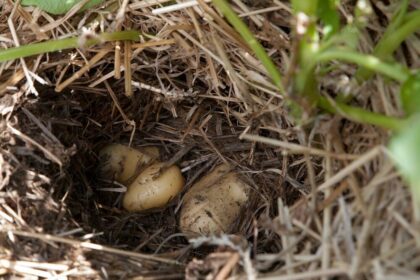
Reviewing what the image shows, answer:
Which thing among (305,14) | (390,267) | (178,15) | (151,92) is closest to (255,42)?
(305,14)

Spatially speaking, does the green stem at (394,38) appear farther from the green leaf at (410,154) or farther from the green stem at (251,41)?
the green leaf at (410,154)

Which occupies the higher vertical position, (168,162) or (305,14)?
(305,14)

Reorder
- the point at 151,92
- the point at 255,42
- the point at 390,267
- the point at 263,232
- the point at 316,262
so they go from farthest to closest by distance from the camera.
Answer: the point at 151,92 → the point at 263,232 → the point at 255,42 → the point at 316,262 → the point at 390,267

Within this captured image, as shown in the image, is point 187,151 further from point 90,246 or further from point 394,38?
point 394,38

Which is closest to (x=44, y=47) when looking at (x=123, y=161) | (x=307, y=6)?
(x=123, y=161)

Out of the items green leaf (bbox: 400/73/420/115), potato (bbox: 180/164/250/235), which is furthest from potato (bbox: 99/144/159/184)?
green leaf (bbox: 400/73/420/115)

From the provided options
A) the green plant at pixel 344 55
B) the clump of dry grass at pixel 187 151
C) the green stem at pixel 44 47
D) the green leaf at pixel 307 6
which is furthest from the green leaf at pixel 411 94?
the green stem at pixel 44 47

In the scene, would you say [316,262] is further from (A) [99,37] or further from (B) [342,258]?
(A) [99,37]
